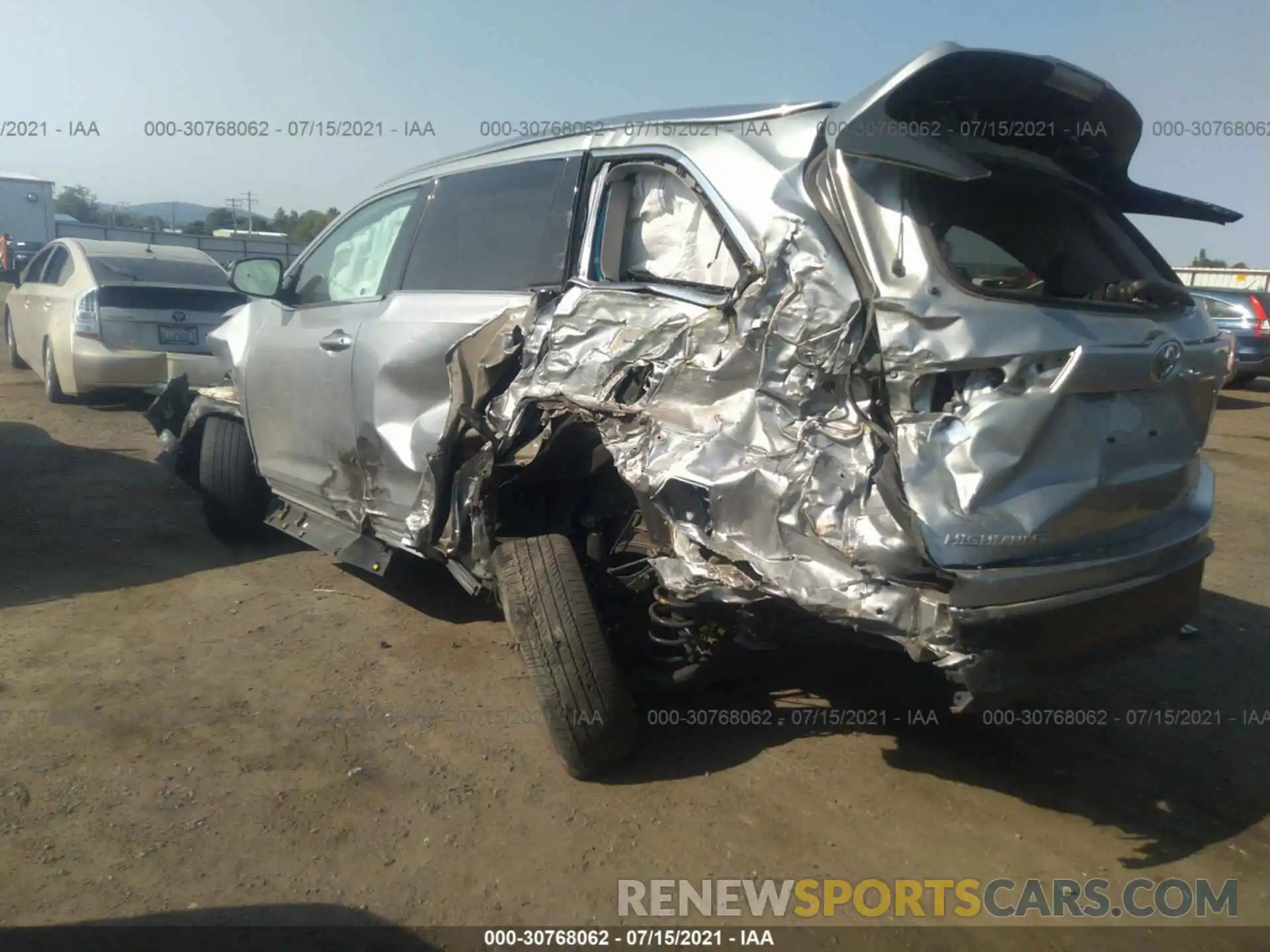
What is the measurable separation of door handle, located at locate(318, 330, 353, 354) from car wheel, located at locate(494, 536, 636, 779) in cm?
164

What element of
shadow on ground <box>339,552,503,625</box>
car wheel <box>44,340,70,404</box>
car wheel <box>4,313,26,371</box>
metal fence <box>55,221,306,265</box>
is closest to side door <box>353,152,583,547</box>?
shadow on ground <box>339,552,503,625</box>

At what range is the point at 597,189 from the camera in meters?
3.55

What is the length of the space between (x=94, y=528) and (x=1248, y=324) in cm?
1485

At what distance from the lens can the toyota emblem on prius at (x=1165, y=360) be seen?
275 centimetres

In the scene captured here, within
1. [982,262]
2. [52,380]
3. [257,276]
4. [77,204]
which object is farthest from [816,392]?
[77,204]

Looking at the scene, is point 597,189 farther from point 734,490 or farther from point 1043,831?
point 1043,831

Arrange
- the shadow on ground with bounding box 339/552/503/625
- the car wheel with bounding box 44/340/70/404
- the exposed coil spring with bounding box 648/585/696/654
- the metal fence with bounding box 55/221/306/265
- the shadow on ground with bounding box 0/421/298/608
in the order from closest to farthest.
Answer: the exposed coil spring with bounding box 648/585/696/654 < the shadow on ground with bounding box 339/552/503/625 < the shadow on ground with bounding box 0/421/298/608 < the car wheel with bounding box 44/340/70/404 < the metal fence with bounding box 55/221/306/265

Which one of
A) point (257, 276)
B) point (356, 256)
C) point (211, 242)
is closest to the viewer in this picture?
point (356, 256)

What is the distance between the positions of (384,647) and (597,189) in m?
2.20

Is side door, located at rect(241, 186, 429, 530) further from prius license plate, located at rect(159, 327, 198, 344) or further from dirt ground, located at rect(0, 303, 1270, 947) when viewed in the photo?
prius license plate, located at rect(159, 327, 198, 344)

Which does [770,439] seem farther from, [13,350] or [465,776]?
[13,350]

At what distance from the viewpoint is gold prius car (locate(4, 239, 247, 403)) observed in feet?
28.8

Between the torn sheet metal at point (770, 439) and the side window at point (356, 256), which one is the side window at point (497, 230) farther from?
the torn sheet metal at point (770, 439)

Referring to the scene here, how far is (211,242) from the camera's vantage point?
24.5m
